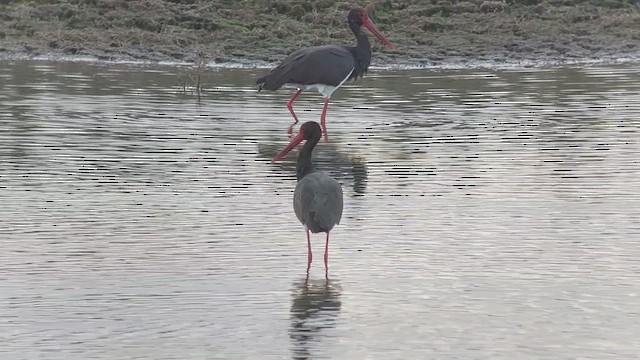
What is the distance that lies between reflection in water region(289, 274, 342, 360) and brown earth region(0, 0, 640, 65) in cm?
1541

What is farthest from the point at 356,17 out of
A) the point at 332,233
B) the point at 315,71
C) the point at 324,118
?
the point at 332,233

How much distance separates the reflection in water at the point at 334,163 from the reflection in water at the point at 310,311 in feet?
11.6

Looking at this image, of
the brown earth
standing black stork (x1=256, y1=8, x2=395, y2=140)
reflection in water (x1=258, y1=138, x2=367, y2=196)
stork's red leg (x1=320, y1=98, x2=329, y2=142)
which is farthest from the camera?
the brown earth

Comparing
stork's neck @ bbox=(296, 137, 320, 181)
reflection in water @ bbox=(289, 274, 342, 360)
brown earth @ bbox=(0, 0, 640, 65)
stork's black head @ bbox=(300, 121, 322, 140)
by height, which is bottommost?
brown earth @ bbox=(0, 0, 640, 65)

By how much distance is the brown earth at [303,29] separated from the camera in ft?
84.8

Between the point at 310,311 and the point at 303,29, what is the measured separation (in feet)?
59.3

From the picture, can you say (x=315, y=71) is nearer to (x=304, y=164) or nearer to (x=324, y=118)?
(x=324, y=118)

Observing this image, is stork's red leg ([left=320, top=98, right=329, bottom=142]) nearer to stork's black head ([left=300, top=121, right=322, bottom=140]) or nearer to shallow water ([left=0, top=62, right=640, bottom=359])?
shallow water ([left=0, top=62, right=640, bottom=359])

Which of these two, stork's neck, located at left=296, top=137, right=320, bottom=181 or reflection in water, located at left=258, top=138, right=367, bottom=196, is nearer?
stork's neck, located at left=296, top=137, right=320, bottom=181

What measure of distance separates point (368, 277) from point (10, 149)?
22.3 ft

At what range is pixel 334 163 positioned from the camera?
15531 millimetres

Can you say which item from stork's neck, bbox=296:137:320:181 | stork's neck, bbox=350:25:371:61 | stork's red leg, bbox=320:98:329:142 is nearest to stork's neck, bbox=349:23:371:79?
stork's neck, bbox=350:25:371:61

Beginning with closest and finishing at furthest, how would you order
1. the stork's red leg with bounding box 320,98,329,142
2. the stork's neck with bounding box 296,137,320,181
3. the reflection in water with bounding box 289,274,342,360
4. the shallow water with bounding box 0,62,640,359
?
1. the reflection in water with bounding box 289,274,342,360
2. the shallow water with bounding box 0,62,640,359
3. the stork's neck with bounding box 296,137,320,181
4. the stork's red leg with bounding box 320,98,329,142

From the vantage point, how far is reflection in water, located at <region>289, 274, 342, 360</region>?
856 cm
